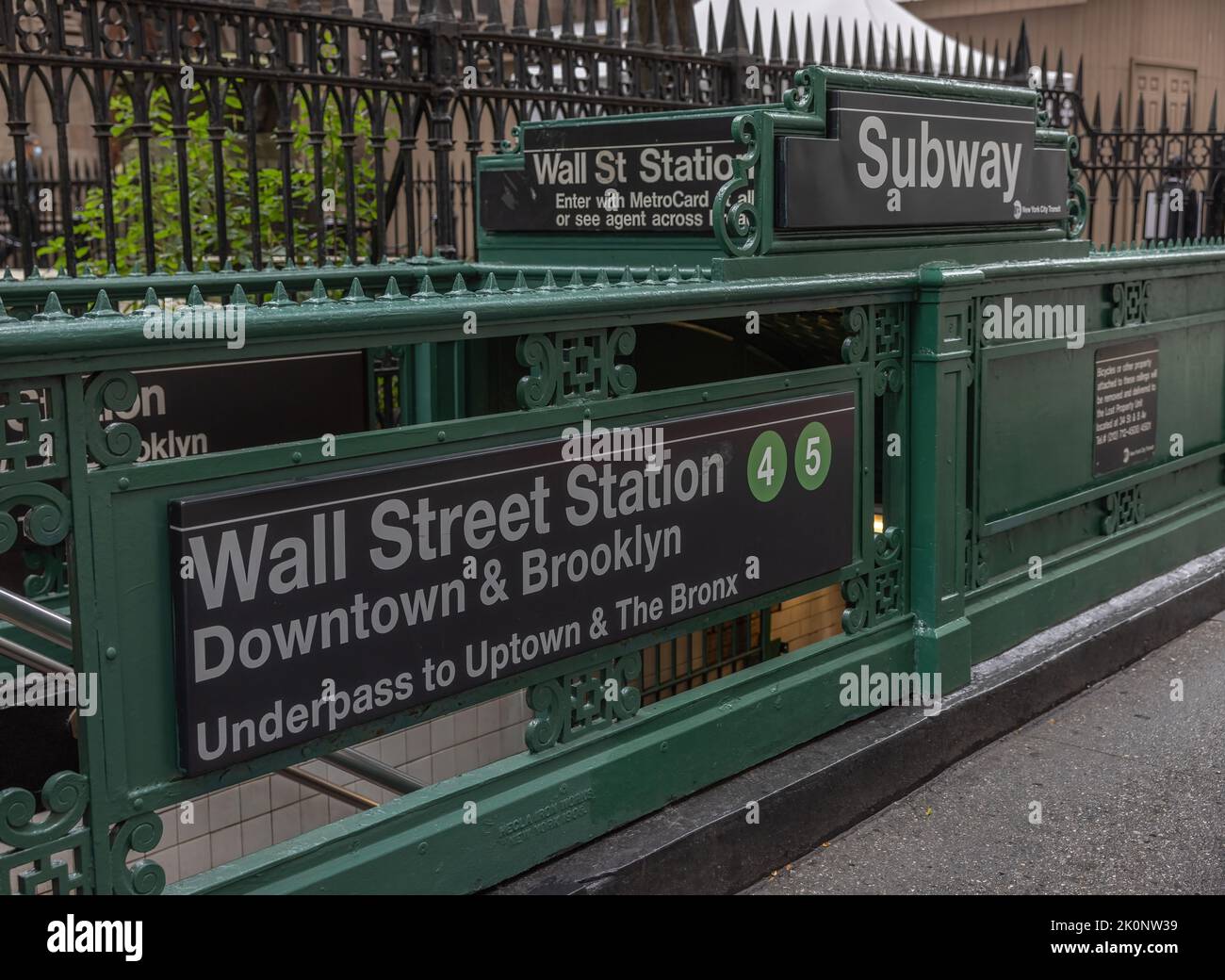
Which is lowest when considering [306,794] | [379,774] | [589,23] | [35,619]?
[306,794]

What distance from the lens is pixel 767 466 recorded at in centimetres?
426

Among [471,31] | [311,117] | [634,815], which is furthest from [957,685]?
[471,31]

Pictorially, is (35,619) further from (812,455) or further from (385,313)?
(812,455)

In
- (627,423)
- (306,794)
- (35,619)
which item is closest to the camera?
(35,619)

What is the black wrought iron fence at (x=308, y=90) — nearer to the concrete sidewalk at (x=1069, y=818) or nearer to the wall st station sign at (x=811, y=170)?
the wall st station sign at (x=811, y=170)

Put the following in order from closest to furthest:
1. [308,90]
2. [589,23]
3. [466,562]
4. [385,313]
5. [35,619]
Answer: [35,619] → [385,313] → [466,562] → [308,90] → [589,23]

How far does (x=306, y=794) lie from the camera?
247 inches

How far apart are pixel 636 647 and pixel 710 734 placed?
1.36ft

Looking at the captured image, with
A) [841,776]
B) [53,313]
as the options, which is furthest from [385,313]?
[841,776]

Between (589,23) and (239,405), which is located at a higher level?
(589,23)

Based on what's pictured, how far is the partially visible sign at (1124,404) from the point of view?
5.92 meters

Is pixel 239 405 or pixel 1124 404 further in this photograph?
pixel 1124 404

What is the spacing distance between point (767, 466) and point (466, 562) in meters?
1.23

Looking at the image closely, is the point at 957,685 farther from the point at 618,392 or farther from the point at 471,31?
the point at 471,31
